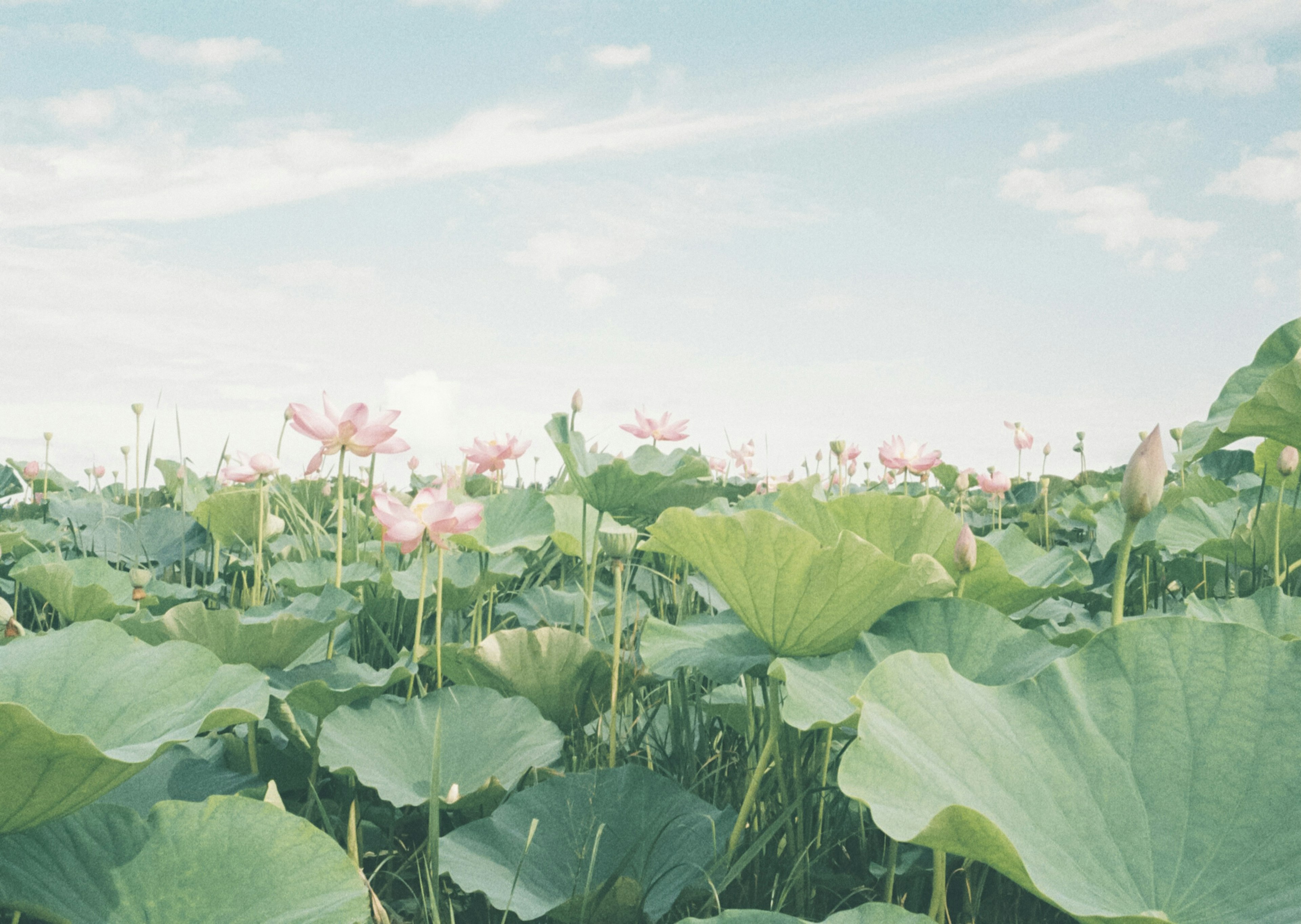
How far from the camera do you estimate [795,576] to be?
3.87 feet

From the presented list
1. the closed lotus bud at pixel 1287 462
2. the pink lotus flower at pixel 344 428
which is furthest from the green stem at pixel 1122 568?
the pink lotus flower at pixel 344 428

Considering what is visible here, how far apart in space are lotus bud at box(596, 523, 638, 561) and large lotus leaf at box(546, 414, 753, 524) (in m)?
0.08

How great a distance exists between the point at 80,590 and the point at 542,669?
106 cm

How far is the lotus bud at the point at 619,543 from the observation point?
1.72 meters

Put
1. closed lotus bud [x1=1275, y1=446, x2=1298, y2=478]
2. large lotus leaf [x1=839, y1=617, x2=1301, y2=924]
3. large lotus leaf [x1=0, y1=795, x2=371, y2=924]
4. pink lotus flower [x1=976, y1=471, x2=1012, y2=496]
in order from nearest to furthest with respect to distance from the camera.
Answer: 1. large lotus leaf [x1=839, y1=617, x2=1301, y2=924]
2. large lotus leaf [x1=0, y1=795, x2=371, y2=924]
3. closed lotus bud [x1=1275, y1=446, x2=1298, y2=478]
4. pink lotus flower [x1=976, y1=471, x2=1012, y2=496]

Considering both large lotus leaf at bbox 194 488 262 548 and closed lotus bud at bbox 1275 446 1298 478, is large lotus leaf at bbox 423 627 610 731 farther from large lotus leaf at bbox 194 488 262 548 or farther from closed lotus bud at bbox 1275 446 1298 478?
closed lotus bud at bbox 1275 446 1298 478

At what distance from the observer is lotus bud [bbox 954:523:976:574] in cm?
129

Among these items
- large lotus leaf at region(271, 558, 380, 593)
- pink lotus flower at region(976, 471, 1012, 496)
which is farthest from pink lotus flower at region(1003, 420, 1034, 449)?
large lotus leaf at region(271, 558, 380, 593)

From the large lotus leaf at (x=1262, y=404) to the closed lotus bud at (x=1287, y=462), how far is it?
4.6 inches

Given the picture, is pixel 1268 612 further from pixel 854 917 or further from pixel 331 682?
pixel 331 682

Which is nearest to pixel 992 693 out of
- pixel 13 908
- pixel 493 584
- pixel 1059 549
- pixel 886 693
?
pixel 886 693

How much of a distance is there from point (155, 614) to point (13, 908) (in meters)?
1.18

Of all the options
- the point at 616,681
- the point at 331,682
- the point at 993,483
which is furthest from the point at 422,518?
the point at 993,483

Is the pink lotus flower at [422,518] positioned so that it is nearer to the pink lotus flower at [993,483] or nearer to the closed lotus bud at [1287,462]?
the closed lotus bud at [1287,462]
